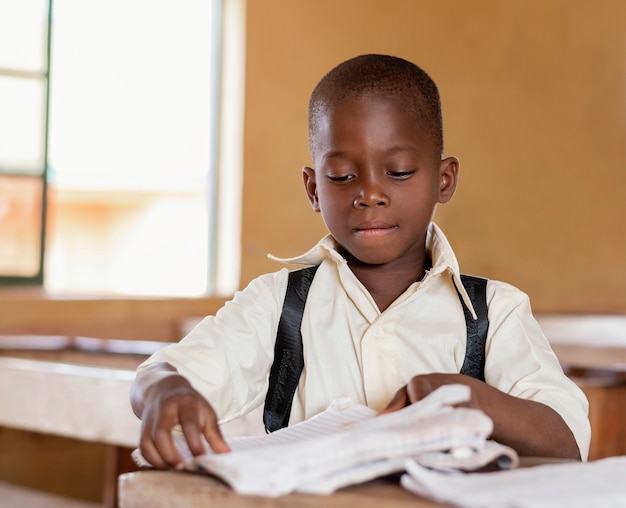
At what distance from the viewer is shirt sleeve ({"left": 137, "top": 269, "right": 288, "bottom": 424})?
113 cm

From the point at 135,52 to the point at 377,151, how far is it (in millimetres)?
3949

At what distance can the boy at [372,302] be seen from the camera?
1.16 metres

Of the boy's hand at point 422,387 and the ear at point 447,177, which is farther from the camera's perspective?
the ear at point 447,177

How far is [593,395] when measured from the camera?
2160 millimetres

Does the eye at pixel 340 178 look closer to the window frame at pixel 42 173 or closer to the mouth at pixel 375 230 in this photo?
Answer: the mouth at pixel 375 230

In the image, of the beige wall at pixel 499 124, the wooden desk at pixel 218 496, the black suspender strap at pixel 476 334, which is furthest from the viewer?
the beige wall at pixel 499 124

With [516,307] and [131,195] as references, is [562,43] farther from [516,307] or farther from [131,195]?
[131,195]

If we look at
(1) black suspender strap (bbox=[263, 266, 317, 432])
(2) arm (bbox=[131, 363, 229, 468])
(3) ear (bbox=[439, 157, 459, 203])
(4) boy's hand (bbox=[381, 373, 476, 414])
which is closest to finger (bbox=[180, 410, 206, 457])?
(2) arm (bbox=[131, 363, 229, 468])

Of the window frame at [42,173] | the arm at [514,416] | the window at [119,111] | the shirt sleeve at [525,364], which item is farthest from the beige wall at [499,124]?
the arm at [514,416]

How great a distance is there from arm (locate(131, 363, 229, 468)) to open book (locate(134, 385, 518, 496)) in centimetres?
3

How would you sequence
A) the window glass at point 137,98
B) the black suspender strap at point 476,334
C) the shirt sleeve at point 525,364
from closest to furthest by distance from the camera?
the shirt sleeve at point 525,364 < the black suspender strap at point 476,334 < the window glass at point 137,98

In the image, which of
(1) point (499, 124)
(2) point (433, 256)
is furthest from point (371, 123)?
(1) point (499, 124)

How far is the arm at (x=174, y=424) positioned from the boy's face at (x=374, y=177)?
37cm

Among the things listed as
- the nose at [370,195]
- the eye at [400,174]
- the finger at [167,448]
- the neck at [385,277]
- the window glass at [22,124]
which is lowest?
the finger at [167,448]
